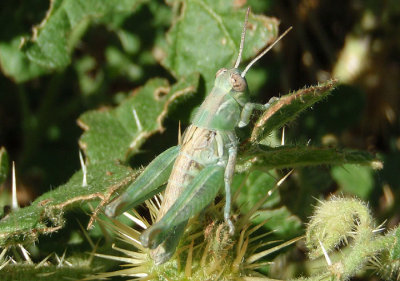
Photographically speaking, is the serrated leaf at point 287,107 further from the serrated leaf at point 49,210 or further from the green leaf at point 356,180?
the green leaf at point 356,180

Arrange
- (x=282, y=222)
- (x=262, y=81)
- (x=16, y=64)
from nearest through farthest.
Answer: (x=282, y=222)
(x=16, y=64)
(x=262, y=81)

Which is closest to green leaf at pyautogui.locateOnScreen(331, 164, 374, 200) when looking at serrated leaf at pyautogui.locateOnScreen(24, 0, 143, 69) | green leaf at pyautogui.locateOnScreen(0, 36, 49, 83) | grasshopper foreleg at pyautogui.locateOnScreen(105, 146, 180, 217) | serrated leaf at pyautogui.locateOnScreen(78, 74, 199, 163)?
serrated leaf at pyautogui.locateOnScreen(78, 74, 199, 163)

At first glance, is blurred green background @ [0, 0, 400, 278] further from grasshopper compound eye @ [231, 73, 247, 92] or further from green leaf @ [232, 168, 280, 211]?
grasshopper compound eye @ [231, 73, 247, 92]

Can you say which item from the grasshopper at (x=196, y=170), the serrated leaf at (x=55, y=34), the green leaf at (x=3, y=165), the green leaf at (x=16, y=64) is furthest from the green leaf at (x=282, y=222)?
the green leaf at (x=16, y=64)

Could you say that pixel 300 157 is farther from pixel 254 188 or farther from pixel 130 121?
pixel 130 121

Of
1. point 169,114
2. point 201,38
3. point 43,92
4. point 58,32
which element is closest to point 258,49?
point 201,38

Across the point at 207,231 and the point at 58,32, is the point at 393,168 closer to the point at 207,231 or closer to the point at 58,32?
Result: the point at 207,231

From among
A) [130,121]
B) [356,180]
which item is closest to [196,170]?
[130,121]
